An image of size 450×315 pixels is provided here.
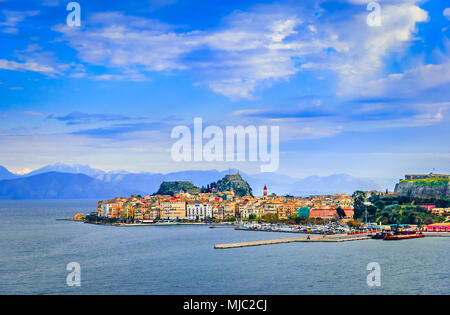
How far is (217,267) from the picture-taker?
21.9 meters

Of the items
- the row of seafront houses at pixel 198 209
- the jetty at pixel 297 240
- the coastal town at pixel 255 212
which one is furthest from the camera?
the row of seafront houses at pixel 198 209

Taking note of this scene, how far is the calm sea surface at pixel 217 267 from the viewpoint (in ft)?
59.0

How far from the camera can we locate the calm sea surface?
18.0m

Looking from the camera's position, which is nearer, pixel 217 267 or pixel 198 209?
pixel 217 267
